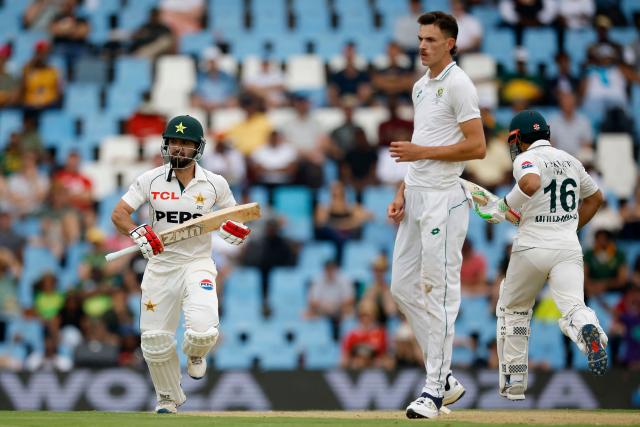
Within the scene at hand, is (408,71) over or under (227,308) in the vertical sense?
over

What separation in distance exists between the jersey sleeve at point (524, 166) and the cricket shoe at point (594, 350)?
1.06 m

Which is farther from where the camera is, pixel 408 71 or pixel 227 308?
pixel 408 71

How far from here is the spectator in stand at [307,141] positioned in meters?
15.5

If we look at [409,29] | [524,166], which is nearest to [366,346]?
[524,166]

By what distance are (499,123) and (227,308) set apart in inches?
171

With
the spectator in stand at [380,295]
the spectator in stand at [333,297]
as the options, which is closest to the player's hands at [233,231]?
the spectator in stand at [380,295]

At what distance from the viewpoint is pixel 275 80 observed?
1673 centimetres

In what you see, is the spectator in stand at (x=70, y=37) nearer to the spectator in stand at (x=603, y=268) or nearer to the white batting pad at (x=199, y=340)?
the spectator in stand at (x=603, y=268)

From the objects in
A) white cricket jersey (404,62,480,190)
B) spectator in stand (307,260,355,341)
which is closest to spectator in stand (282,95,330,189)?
spectator in stand (307,260,355,341)

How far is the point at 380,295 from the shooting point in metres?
13.8

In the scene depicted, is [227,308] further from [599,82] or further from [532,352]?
[599,82]

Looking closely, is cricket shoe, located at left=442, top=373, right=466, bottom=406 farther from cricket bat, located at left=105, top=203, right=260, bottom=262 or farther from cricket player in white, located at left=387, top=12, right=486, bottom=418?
cricket bat, located at left=105, top=203, right=260, bottom=262

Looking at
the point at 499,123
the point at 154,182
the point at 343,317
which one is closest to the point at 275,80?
the point at 499,123

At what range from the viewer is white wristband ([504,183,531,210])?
27.1 feet
